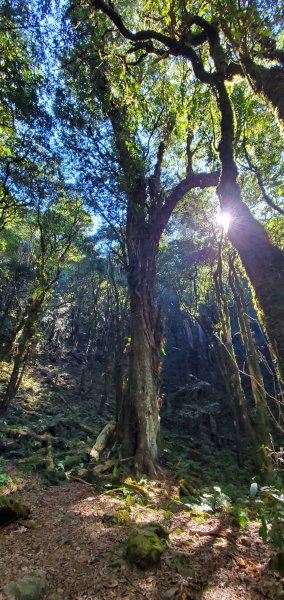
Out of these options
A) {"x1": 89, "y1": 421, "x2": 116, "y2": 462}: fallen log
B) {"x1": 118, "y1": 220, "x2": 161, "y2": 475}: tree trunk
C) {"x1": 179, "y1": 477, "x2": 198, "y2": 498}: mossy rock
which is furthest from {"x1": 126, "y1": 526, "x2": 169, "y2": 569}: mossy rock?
{"x1": 89, "y1": 421, "x2": 116, "y2": 462}: fallen log

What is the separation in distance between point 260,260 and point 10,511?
461cm

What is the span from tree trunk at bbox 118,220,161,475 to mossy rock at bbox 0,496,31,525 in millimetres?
3954

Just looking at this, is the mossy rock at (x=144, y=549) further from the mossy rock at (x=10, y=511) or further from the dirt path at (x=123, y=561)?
the mossy rock at (x=10, y=511)

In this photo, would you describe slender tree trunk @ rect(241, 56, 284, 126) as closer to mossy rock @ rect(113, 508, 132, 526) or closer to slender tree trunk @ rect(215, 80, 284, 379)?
slender tree trunk @ rect(215, 80, 284, 379)

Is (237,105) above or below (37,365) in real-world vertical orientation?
above

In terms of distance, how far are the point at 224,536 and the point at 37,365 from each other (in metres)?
20.1

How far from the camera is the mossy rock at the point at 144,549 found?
328cm

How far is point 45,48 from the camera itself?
9.85m

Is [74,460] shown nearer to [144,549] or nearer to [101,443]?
[101,443]

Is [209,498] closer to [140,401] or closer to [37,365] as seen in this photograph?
[140,401]

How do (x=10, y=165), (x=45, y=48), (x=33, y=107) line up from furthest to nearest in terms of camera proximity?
(x=10, y=165) < (x=33, y=107) < (x=45, y=48)

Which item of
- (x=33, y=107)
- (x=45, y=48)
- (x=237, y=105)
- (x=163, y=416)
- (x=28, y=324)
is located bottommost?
(x=163, y=416)

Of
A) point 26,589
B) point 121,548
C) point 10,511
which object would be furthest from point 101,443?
point 26,589

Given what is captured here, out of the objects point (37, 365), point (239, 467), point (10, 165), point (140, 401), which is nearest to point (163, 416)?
point (239, 467)
